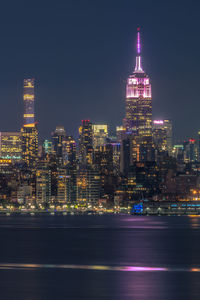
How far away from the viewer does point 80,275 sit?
57312mm

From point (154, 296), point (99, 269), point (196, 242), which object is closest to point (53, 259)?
point (99, 269)

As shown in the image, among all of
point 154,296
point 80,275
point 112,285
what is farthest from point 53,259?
point 154,296

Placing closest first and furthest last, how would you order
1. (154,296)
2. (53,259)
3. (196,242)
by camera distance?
(154,296)
(53,259)
(196,242)

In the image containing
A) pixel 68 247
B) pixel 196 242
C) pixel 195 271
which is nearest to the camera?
pixel 195 271

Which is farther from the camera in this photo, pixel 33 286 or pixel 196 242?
pixel 196 242

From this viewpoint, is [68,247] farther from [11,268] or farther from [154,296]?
[154,296]

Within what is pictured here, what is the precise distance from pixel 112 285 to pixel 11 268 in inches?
537

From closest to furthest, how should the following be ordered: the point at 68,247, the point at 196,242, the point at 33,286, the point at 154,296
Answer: the point at 154,296 → the point at 33,286 → the point at 68,247 → the point at 196,242

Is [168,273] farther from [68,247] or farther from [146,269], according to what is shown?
[68,247]

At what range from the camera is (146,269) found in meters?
63.3

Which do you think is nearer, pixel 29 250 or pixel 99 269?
pixel 99 269

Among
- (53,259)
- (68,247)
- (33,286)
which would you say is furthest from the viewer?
(68,247)

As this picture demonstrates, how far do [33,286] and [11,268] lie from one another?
477 inches

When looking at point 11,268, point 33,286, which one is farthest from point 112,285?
point 11,268
